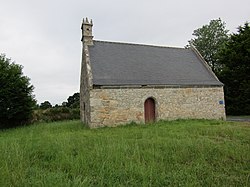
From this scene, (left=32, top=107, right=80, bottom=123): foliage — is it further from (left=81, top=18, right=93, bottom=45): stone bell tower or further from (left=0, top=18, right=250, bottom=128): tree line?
(left=81, top=18, right=93, bottom=45): stone bell tower

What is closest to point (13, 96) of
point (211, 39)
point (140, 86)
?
point (140, 86)

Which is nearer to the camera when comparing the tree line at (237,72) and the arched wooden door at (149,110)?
the arched wooden door at (149,110)

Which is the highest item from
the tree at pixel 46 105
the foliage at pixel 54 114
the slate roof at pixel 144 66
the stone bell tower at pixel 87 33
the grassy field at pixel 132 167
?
the stone bell tower at pixel 87 33

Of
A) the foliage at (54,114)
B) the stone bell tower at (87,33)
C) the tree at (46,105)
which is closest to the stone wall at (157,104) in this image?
the stone bell tower at (87,33)

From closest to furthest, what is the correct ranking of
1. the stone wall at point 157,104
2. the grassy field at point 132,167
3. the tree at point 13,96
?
the grassy field at point 132,167
the stone wall at point 157,104
the tree at point 13,96

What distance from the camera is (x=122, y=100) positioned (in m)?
13.6

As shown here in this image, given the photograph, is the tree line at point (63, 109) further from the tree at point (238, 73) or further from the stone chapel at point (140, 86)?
the stone chapel at point (140, 86)

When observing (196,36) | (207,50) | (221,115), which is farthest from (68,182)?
(196,36)

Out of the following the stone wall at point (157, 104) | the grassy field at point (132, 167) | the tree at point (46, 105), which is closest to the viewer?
the grassy field at point (132, 167)

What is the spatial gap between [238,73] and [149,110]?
12.1m

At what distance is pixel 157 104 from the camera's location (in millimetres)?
14562

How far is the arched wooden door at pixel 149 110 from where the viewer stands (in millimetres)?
14422

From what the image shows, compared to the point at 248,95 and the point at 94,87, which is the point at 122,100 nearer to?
the point at 94,87

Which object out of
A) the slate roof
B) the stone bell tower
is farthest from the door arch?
the stone bell tower
